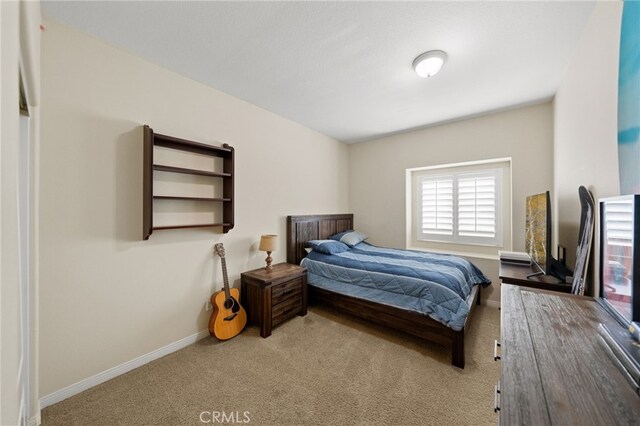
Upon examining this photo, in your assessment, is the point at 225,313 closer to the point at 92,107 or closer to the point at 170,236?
the point at 170,236

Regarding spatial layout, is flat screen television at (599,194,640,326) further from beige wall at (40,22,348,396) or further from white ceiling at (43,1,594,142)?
beige wall at (40,22,348,396)

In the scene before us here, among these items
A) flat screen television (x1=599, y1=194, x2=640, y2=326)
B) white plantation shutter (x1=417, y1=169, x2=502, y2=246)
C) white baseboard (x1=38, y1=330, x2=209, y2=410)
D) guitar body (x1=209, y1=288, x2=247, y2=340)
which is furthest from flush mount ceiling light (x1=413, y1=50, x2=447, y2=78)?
white baseboard (x1=38, y1=330, x2=209, y2=410)

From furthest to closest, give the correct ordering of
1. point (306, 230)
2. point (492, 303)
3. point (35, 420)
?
1. point (306, 230)
2. point (492, 303)
3. point (35, 420)

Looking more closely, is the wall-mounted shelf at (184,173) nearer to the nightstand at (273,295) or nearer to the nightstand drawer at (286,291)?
the nightstand at (273,295)

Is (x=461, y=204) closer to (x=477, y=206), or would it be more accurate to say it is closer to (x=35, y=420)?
(x=477, y=206)

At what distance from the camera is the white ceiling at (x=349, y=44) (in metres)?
1.52

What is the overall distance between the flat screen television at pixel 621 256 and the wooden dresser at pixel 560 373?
0.35ft

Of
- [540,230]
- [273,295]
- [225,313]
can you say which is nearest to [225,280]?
[225,313]

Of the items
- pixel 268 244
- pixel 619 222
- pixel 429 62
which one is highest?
pixel 429 62

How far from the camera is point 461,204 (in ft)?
11.6

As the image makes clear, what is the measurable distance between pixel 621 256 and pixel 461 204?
281cm

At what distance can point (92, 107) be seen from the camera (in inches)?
68.9

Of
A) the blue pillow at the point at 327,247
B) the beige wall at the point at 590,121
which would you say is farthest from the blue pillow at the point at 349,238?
the beige wall at the point at 590,121

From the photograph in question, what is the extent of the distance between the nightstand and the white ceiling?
204 cm
